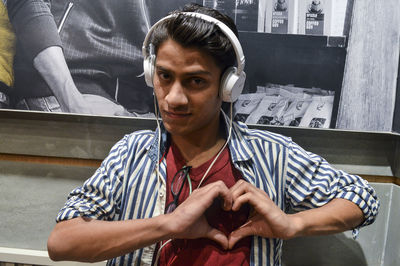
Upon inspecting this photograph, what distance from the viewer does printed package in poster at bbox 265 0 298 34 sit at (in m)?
1.29

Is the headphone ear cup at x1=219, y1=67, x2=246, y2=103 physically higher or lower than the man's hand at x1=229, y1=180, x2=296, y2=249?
higher

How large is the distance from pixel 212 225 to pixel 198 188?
0.12 m

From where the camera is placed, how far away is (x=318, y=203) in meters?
1.12

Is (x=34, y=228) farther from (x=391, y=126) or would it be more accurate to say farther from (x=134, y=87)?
(x=391, y=126)

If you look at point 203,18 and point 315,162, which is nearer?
point 203,18

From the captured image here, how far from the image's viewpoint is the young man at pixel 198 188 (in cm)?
94

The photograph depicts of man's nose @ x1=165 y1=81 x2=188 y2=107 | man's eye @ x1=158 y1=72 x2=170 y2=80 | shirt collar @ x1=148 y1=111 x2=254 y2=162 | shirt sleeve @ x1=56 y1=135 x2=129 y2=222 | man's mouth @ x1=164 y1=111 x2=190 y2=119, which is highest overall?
man's eye @ x1=158 y1=72 x2=170 y2=80

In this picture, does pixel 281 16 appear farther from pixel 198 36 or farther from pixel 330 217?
pixel 330 217

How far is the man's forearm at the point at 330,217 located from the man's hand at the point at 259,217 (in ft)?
0.18

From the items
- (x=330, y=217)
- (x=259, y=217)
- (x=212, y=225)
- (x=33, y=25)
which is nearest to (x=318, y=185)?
(x=330, y=217)

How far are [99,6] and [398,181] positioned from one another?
1386mm

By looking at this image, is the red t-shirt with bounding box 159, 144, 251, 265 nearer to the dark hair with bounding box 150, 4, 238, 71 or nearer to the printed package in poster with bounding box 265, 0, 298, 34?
the dark hair with bounding box 150, 4, 238, 71

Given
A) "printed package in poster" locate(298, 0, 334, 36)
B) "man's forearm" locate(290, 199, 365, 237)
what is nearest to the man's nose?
"man's forearm" locate(290, 199, 365, 237)

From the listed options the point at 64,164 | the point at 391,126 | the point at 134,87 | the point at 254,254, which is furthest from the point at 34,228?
the point at 391,126
